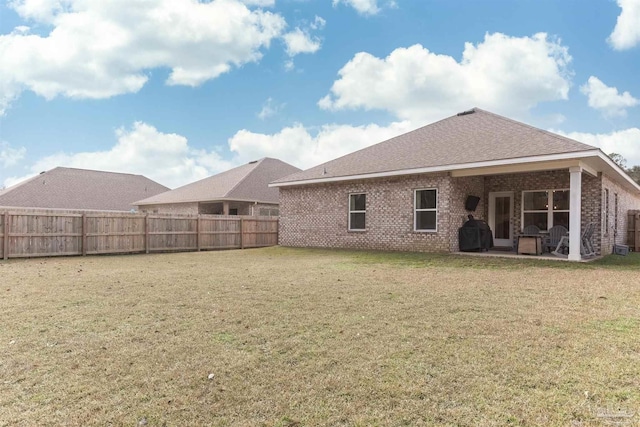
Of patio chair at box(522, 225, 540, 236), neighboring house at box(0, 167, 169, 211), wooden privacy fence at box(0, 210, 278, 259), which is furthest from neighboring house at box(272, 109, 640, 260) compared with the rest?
neighboring house at box(0, 167, 169, 211)

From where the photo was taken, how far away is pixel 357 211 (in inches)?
613

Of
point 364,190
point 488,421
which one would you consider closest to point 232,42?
point 364,190

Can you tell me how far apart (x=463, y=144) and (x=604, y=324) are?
1024 cm

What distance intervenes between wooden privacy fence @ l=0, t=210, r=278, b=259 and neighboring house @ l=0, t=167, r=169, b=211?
1562 centimetres

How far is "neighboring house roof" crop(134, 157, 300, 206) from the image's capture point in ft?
76.2

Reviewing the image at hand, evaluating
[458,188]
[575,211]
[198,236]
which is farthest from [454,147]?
[198,236]

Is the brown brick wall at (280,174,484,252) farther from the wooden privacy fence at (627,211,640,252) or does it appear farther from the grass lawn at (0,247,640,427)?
the wooden privacy fence at (627,211,640,252)

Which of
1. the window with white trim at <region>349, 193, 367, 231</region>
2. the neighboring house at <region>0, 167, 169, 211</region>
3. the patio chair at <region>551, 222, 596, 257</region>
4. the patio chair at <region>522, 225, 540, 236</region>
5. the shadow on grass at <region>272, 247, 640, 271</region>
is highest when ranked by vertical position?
the neighboring house at <region>0, 167, 169, 211</region>

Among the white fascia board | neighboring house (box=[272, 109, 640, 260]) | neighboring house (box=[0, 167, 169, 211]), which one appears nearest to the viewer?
the white fascia board

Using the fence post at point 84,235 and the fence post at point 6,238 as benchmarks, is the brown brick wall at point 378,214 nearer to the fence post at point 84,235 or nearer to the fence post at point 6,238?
the fence post at point 84,235

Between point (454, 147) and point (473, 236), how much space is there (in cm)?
324

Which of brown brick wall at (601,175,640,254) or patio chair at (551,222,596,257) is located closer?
patio chair at (551,222,596,257)

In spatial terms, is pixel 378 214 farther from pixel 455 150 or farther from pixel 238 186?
pixel 238 186

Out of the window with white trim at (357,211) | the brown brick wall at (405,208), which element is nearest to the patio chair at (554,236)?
the brown brick wall at (405,208)
